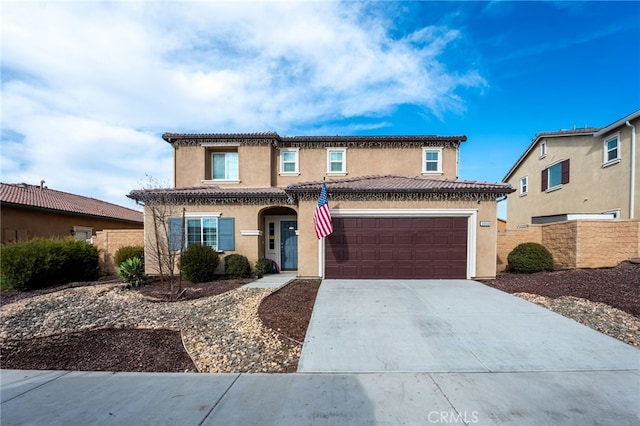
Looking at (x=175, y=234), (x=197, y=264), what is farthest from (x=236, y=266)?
(x=175, y=234)

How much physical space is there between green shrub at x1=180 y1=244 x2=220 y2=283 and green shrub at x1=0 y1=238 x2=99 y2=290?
472cm

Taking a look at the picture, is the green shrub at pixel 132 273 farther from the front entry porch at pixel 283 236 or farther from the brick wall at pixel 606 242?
the brick wall at pixel 606 242

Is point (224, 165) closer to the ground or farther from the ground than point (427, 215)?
farther from the ground

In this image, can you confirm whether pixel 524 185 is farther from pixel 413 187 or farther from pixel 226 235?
pixel 226 235

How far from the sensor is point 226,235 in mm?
12266

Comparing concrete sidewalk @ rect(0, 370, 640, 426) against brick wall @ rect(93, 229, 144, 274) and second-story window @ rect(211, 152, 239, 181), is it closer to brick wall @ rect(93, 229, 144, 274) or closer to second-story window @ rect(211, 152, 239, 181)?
brick wall @ rect(93, 229, 144, 274)

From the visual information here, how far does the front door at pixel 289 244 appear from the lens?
1360 cm

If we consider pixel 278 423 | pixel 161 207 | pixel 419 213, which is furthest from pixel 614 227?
pixel 161 207

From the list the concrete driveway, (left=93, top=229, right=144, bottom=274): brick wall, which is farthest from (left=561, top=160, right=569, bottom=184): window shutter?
(left=93, top=229, right=144, bottom=274): brick wall

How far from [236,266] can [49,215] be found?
11.4 metres

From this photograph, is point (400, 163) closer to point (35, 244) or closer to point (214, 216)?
point (214, 216)

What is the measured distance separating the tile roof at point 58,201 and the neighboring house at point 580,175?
25.0 metres

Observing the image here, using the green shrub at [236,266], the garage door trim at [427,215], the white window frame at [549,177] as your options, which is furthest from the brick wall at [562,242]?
the green shrub at [236,266]

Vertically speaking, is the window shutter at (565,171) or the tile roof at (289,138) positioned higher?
the tile roof at (289,138)
